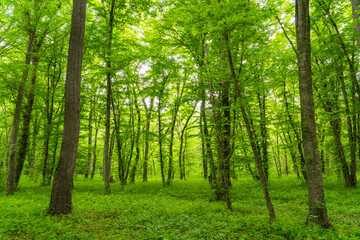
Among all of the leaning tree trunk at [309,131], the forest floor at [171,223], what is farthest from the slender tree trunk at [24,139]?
the leaning tree trunk at [309,131]

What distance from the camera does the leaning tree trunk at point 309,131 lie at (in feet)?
15.6

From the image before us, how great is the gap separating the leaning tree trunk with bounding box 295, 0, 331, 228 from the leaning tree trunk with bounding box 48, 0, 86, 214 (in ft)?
23.4

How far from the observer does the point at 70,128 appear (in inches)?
245

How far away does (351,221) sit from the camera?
16.8ft

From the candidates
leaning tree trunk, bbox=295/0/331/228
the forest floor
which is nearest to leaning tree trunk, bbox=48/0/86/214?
the forest floor

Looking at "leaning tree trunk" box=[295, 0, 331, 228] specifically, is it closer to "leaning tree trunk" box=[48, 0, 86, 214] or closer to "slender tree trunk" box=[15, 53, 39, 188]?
"leaning tree trunk" box=[48, 0, 86, 214]

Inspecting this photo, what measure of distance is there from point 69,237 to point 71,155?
263cm

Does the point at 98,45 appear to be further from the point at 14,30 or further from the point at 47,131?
the point at 47,131

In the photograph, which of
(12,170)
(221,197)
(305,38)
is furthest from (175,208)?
(12,170)

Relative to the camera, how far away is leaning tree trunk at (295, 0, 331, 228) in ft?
15.6

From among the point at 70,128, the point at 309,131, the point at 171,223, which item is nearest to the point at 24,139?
the point at 70,128

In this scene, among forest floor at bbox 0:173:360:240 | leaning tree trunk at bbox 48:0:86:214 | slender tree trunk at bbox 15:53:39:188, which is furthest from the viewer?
slender tree trunk at bbox 15:53:39:188

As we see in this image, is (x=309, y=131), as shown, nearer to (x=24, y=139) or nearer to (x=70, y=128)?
(x=70, y=128)

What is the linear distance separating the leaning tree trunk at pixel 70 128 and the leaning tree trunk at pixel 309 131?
7.13m
